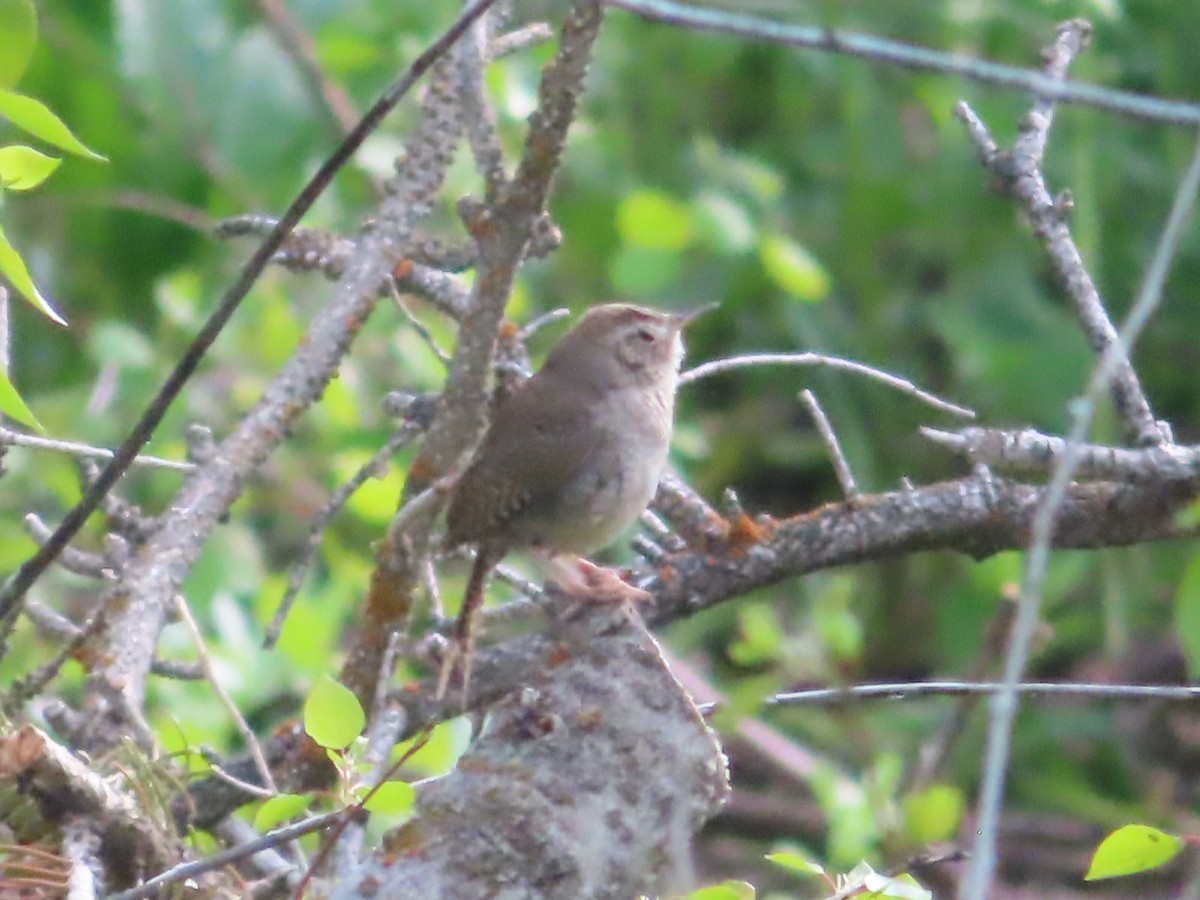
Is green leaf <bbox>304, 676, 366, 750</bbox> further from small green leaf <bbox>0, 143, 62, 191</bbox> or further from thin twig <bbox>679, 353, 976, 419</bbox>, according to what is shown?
thin twig <bbox>679, 353, 976, 419</bbox>

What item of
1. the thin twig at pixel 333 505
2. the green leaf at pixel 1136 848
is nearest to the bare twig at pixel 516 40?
the thin twig at pixel 333 505

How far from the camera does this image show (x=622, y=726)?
2.33m

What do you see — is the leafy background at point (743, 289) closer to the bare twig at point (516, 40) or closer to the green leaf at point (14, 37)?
the bare twig at point (516, 40)

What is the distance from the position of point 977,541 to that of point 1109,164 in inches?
157

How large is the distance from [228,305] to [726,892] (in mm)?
824

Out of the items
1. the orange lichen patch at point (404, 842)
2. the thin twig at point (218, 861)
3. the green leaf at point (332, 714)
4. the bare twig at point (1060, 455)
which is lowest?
the thin twig at point (218, 861)

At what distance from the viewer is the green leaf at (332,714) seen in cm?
213

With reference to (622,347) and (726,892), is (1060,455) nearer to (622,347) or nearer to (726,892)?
(726,892)

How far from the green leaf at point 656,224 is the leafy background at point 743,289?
0.04 feet

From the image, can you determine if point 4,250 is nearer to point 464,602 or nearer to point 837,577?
point 464,602

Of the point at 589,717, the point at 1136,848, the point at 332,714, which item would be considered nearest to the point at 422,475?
the point at 589,717

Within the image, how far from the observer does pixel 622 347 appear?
3682 mm

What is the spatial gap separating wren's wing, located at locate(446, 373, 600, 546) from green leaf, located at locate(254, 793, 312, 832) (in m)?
0.92

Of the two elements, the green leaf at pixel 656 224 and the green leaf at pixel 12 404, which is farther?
the green leaf at pixel 656 224
